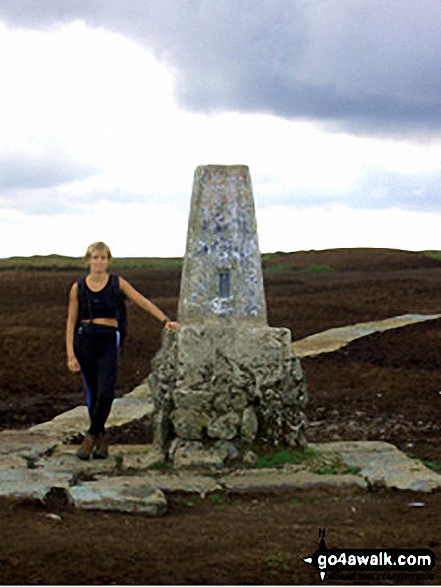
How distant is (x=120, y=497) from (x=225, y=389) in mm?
1744

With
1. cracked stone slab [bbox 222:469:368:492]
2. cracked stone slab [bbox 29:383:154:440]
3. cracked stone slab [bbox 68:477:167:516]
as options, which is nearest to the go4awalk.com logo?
cracked stone slab [bbox 68:477:167:516]

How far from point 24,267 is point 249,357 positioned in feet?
125

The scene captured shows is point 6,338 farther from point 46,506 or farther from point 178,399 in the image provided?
point 46,506

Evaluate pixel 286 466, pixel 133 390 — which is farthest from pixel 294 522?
pixel 133 390

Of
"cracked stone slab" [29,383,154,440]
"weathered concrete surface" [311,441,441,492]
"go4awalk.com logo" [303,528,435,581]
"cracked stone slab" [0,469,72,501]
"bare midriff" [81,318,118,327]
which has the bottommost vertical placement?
"cracked stone slab" [29,383,154,440]

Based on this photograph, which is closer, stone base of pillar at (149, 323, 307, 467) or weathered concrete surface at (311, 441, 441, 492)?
weathered concrete surface at (311, 441, 441, 492)

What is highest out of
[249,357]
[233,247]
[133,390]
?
[233,247]

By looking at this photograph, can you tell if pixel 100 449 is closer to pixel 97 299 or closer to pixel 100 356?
pixel 100 356

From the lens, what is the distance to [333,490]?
27.3 ft

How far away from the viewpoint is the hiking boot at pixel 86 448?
366 inches

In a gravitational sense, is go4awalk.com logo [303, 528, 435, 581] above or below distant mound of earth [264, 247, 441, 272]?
below

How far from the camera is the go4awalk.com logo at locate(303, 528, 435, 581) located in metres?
5.92

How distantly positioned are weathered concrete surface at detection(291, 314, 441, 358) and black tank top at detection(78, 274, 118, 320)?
29.5 ft

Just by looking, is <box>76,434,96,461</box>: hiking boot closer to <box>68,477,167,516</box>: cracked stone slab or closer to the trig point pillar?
the trig point pillar
